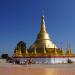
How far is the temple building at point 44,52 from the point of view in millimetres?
45375

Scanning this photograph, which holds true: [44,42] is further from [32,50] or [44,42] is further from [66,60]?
[66,60]

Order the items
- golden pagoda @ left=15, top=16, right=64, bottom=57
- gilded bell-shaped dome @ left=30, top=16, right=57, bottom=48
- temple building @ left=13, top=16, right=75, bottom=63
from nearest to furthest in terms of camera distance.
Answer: temple building @ left=13, top=16, right=75, bottom=63
golden pagoda @ left=15, top=16, right=64, bottom=57
gilded bell-shaped dome @ left=30, top=16, right=57, bottom=48

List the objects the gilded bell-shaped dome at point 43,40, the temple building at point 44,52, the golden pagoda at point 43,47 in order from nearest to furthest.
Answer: the temple building at point 44,52 → the golden pagoda at point 43,47 → the gilded bell-shaped dome at point 43,40

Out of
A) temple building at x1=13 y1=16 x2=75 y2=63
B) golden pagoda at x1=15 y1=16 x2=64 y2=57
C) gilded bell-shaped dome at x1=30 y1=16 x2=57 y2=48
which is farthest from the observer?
gilded bell-shaped dome at x1=30 y1=16 x2=57 y2=48

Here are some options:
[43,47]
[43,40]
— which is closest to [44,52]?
[43,47]

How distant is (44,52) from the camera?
47.8 meters

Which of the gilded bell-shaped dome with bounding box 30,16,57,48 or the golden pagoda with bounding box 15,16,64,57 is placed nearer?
the golden pagoda with bounding box 15,16,64,57

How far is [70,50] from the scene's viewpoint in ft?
174

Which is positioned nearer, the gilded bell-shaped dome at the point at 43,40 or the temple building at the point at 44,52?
the temple building at the point at 44,52

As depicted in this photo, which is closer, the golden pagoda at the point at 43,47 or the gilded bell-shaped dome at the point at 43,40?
the golden pagoda at the point at 43,47

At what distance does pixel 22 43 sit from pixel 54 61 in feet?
66.8

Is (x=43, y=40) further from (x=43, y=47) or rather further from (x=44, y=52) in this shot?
(x=44, y=52)

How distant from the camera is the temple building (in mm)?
45375

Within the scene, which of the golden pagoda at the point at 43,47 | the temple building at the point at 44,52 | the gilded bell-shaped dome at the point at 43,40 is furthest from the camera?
the gilded bell-shaped dome at the point at 43,40
